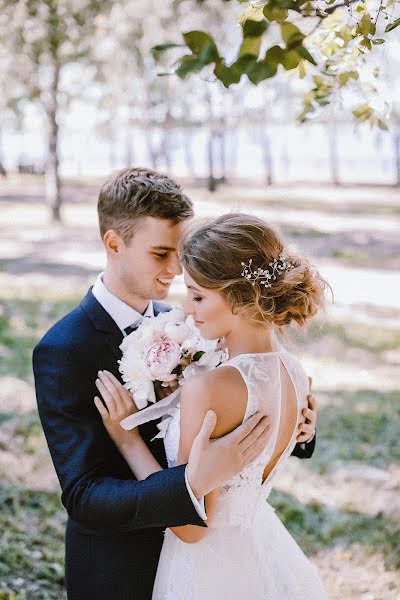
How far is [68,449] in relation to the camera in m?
2.20

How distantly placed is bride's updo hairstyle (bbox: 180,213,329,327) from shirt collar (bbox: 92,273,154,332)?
386 mm

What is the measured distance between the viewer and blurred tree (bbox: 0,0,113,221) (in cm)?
1591

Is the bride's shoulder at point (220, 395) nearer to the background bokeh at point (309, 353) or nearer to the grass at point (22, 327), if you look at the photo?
the background bokeh at point (309, 353)

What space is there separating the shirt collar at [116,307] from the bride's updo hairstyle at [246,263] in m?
0.39

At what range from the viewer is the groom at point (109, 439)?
6.79 feet

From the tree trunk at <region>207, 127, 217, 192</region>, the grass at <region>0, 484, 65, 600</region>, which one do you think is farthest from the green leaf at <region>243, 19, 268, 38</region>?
the tree trunk at <region>207, 127, 217, 192</region>

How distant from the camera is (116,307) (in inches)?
99.7

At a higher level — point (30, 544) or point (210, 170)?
point (210, 170)

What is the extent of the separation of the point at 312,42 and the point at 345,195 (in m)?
28.7

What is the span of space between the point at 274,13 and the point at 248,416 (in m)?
1.20

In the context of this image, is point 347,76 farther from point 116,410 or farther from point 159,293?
point 116,410

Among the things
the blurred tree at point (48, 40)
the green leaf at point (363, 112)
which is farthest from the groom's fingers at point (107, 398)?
the blurred tree at point (48, 40)

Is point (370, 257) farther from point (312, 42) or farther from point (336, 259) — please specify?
point (312, 42)

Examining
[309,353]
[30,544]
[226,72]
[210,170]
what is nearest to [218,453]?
[226,72]
